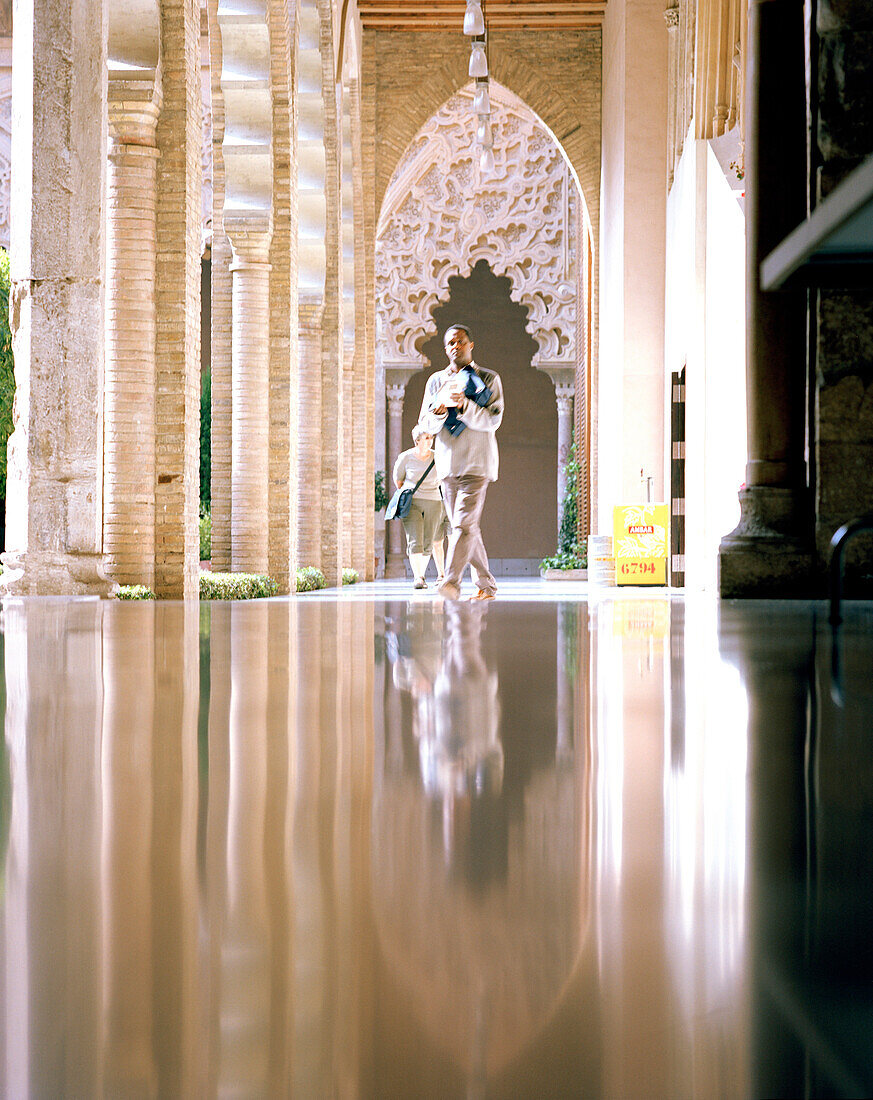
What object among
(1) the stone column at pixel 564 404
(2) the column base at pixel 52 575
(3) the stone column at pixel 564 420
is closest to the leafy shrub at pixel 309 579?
(2) the column base at pixel 52 575

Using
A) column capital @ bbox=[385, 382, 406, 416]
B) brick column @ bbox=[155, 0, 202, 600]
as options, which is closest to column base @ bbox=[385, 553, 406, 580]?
column capital @ bbox=[385, 382, 406, 416]

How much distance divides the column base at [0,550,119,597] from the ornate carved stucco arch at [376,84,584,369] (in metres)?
17.5

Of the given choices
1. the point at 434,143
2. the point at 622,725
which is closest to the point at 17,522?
the point at 622,725

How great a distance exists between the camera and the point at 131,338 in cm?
816

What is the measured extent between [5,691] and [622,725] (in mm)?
550

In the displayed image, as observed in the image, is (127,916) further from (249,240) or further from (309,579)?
(309,579)

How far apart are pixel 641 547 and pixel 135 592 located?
7.61m

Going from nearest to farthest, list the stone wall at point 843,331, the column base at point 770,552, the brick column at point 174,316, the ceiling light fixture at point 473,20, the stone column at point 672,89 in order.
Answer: the stone wall at point 843,331, the column base at point 770,552, the brick column at point 174,316, the ceiling light fixture at point 473,20, the stone column at point 672,89

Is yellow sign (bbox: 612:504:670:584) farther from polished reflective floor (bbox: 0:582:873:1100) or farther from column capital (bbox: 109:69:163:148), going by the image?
polished reflective floor (bbox: 0:582:873:1100)

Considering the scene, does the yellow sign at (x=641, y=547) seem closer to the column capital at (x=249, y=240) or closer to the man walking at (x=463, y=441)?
the column capital at (x=249, y=240)

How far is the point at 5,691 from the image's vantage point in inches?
39.9

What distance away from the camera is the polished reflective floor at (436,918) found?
281mm

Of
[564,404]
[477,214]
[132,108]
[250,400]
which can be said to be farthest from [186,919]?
[564,404]

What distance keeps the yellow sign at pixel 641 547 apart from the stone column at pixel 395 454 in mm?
10978
